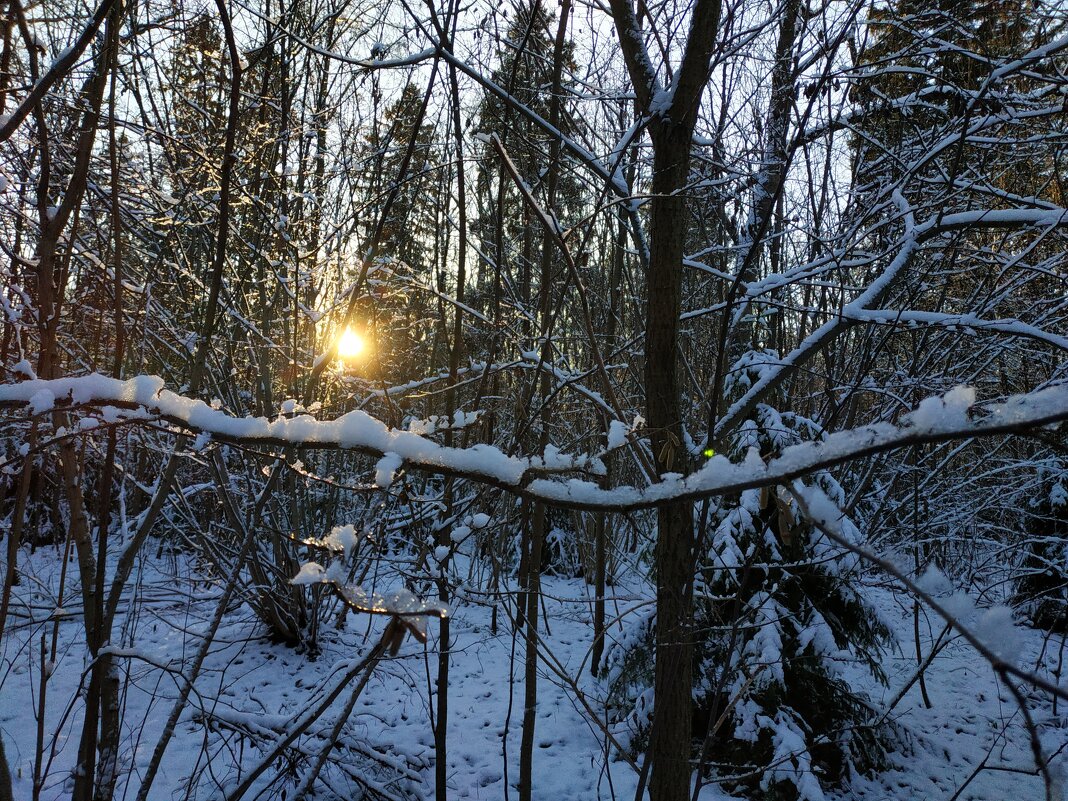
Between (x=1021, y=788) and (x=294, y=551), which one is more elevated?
(x=294, y=551)

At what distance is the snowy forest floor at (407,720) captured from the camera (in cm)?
338

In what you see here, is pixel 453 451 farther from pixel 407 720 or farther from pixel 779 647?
pixel 407 720

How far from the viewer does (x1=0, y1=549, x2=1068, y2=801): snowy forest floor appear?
338 cm

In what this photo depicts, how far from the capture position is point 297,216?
470 cm

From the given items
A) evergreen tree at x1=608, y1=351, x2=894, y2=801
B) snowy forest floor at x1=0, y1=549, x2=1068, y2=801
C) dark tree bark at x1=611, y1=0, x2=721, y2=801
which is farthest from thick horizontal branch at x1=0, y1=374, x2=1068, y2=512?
evergreen tree at x1=608, y1=351, x2=894, y2=801

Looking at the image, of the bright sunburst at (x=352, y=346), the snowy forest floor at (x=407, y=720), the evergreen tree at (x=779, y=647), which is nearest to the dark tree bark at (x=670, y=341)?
the snowy forest floor at (x=407, y=720)

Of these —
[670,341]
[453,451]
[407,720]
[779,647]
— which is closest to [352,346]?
[407,720]

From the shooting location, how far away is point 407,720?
4.43 meters

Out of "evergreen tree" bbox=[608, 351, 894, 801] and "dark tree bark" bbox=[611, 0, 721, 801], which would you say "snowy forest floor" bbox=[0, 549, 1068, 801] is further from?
"dark tree bark" bbox=[611, 0, 721, 801]

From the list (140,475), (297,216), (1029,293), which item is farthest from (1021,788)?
(140,475)

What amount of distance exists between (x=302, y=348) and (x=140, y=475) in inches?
73.3

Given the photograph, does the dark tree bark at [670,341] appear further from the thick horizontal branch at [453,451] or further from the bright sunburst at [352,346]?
the bright sunburst at [352,346]

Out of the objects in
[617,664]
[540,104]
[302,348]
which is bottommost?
[617,664]

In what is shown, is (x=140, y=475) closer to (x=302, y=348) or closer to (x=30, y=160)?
(x=302, y=348)
